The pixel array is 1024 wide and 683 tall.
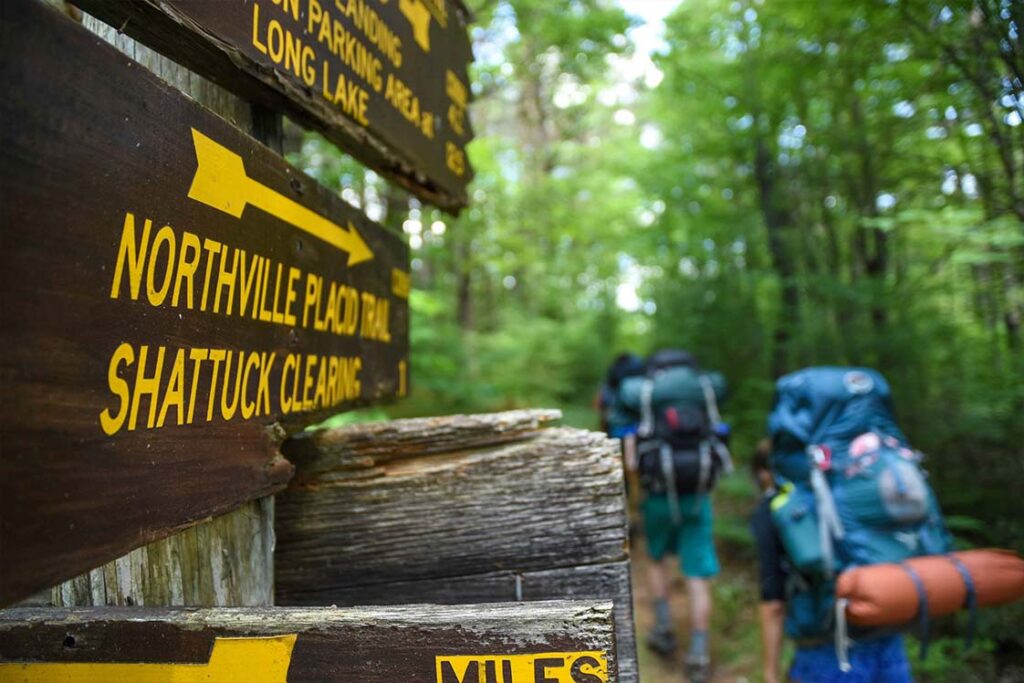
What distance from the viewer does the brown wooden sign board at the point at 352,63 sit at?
1.12 metres

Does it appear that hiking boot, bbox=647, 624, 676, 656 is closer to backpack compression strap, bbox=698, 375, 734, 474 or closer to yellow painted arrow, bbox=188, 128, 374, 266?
backpack compression strap, bbox=698, 375, 734, 474

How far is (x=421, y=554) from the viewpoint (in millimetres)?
1485

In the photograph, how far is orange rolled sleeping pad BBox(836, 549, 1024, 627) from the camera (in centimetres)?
270

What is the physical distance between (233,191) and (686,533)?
4.86 m

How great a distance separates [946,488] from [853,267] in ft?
12.6

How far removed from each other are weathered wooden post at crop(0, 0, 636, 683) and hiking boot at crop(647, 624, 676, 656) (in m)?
4.41

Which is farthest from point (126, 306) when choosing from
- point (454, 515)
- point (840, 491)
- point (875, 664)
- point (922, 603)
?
point (875, 664)

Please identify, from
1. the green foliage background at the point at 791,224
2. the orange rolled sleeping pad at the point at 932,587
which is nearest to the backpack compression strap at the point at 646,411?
the green foliage background at the point at 791,224

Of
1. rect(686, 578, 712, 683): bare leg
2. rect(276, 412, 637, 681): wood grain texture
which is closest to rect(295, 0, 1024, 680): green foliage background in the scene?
rect(686, 578, 712, 683): bare leg

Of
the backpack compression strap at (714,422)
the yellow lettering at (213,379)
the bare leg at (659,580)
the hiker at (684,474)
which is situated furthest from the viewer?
the bare leg at (659,580)

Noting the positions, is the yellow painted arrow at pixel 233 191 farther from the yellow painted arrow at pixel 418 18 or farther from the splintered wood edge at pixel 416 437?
the yellow painted arrow at pixel 418 18

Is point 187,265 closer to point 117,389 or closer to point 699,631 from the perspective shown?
point 117,389

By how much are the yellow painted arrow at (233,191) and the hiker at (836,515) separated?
2.90m

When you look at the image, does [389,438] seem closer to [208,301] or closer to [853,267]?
[208,301]
